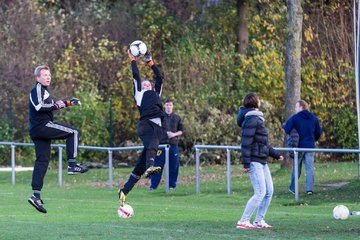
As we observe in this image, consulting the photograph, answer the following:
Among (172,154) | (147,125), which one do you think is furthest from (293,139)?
(147,125)

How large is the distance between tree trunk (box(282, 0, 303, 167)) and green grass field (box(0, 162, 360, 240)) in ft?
6.25

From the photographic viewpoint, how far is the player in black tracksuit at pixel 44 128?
16.1 meters

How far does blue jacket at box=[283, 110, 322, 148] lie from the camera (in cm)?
2197

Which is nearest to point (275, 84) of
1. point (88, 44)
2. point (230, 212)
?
point (88, 44)

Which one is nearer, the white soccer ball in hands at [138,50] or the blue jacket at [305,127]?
the white soccer ball in hands at [138,50]

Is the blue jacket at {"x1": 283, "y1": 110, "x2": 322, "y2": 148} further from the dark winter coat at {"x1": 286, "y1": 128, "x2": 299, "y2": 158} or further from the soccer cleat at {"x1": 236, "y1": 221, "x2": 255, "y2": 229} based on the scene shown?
the soccer cleat at {"x1": 236, "y1": 221, "x2": 255, "y2": 229}

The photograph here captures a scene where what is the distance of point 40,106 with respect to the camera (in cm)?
1608

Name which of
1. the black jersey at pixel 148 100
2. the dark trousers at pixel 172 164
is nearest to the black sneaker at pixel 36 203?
the black jersey at pixel 148 100

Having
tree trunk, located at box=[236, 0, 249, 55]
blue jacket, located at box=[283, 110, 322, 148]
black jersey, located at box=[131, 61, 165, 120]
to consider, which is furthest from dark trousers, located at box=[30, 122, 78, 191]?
tree trunk, located at box=[236, 0, 249, 55]

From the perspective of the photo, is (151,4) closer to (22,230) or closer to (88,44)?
(88,44)

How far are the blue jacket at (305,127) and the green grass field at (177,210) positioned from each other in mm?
1101

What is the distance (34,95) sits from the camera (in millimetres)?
16109

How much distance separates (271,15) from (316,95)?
332 centimetres

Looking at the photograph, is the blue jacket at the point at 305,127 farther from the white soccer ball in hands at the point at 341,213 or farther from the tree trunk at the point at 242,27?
the tree trunk at the point at 242,27
